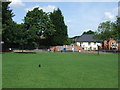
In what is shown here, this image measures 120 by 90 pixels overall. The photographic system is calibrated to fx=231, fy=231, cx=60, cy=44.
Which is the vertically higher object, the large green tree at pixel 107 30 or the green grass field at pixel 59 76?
the large green tree at pixel 107 30

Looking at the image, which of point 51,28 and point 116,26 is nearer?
point 116,26

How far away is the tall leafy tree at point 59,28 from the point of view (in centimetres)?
7681

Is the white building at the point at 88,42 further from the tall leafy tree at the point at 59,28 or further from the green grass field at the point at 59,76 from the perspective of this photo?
the green grass field at the point at 59,76

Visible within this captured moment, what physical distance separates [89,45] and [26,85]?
87968 millimetres

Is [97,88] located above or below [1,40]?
below

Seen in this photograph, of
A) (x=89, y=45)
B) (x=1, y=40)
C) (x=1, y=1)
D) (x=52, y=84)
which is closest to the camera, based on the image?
(x=52, y=84)

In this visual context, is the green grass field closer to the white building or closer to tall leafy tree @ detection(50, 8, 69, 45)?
tall leafy tree @ detection(50, 8, 69, 45)

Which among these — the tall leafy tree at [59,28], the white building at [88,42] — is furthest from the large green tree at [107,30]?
the white building at [88,42]

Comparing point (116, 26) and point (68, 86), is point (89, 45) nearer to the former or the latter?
point (116, 26)

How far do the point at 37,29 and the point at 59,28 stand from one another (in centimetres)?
955

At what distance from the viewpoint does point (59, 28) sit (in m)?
77.9

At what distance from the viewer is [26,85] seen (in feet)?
30.7

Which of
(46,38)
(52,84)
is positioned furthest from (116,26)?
(52,84)

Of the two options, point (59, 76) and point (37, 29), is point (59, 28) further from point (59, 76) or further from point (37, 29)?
point (59, 76)
